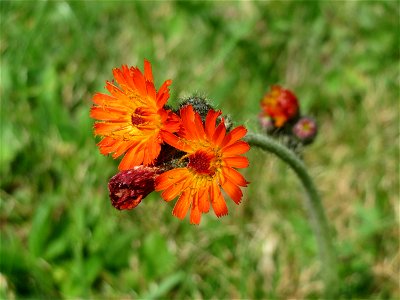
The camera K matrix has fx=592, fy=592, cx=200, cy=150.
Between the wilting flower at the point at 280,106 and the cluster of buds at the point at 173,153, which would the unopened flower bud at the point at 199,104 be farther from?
the wilting flower at the point at 280,106

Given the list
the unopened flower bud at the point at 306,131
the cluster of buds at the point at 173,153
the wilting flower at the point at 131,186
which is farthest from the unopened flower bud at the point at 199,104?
the unopened flower bud at the point at 306,131

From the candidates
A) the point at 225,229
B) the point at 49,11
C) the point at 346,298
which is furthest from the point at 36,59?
the point at 346,298

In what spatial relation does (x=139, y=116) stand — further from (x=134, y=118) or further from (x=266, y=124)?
(x=266, y=124)

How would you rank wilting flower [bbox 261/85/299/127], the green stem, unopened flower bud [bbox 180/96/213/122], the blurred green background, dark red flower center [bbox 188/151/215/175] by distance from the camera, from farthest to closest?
the blurred green background, wilting flower [bbox 261/85/299/127], the green stem, unopened flower bud [bbox 180/96/213/122], dark red flower center [bbox 188/151/215/175]

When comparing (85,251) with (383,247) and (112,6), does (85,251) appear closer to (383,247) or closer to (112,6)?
(383,247)

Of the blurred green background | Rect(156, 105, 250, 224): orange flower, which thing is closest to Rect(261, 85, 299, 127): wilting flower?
the blurred green background

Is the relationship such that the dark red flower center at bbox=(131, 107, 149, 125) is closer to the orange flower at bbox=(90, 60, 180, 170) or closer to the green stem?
the orange flower at bbox=(90, 60, 180, 170)

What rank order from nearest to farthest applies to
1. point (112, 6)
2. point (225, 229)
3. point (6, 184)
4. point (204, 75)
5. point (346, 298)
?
point (346, 298) → point (225, 229) → point (6, 184) → point (204, 75) → point (112, 6)
